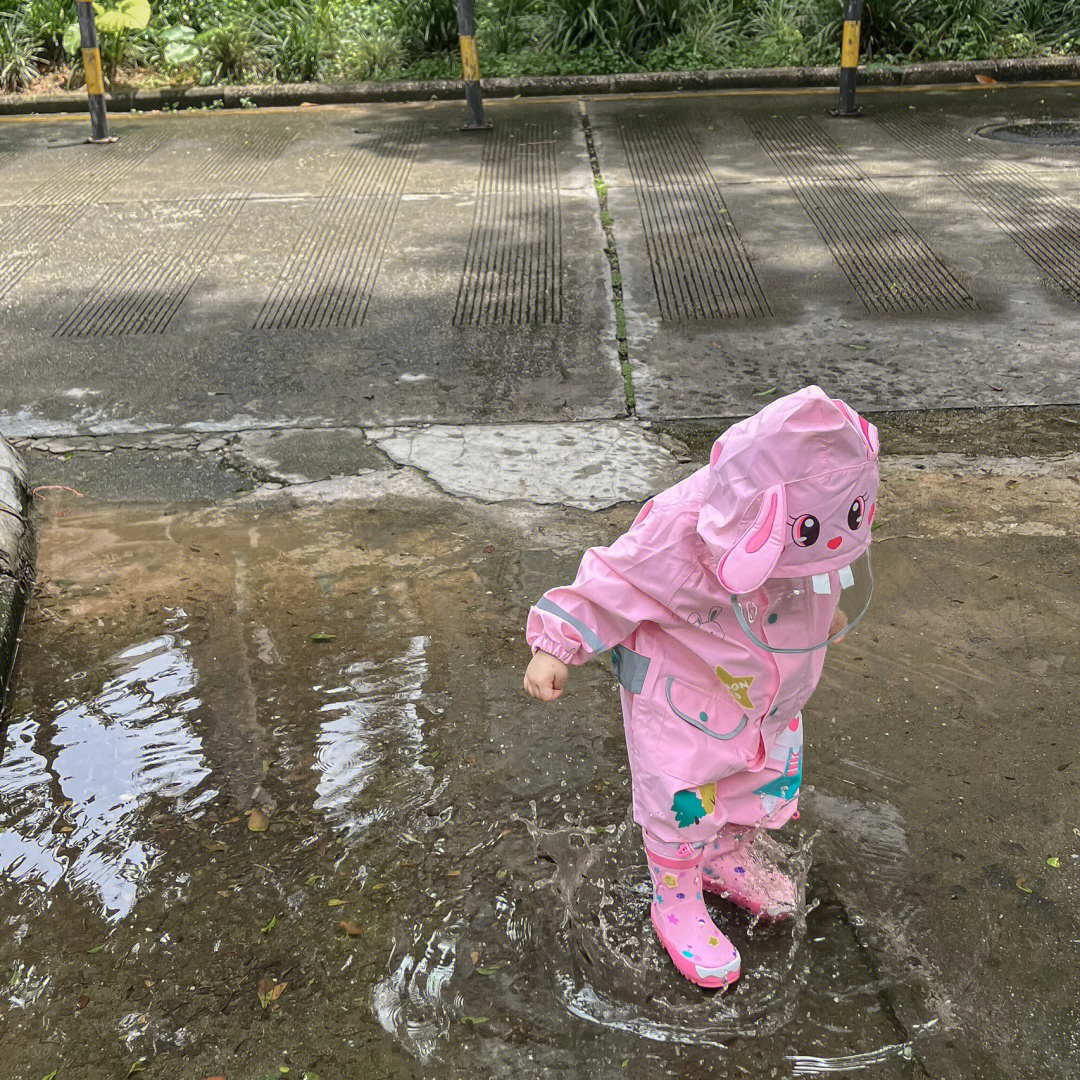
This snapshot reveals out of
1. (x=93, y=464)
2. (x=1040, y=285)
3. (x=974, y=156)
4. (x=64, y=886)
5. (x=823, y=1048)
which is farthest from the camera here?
(x=974, y=156)

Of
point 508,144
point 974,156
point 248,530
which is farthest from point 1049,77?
point 248,530

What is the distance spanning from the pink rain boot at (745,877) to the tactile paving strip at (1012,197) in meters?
3.72

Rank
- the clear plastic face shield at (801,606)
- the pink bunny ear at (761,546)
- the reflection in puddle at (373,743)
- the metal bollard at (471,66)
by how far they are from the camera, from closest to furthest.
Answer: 1. the pink bunny ear at (761,546)
2. the clear plastic face shield at (801,606)
3. the reflection in puddle at (373,743)
4. the metal bollard at (471,66)

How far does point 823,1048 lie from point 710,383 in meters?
2.87

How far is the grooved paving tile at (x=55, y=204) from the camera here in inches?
230

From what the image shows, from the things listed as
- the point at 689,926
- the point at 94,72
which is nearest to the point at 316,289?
the point at 94,72

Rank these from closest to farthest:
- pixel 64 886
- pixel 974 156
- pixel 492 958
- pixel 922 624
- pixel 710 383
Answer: pixel 492 958 < pixel 64 886 < pixel 922 624 < pixel 710 383 < pixel 974 156

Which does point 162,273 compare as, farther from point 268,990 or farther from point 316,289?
point 268,990

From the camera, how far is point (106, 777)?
2605mm

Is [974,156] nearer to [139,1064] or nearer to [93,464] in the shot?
[93,464]

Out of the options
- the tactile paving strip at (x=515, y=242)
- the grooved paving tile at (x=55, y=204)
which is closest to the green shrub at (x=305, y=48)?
the grooved paving tile at (x=55, y=204)

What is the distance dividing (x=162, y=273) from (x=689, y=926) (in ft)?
15.0

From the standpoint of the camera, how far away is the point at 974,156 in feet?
23.0

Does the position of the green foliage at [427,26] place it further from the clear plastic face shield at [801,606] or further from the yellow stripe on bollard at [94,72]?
the clear plastic face shield at [801,606]
